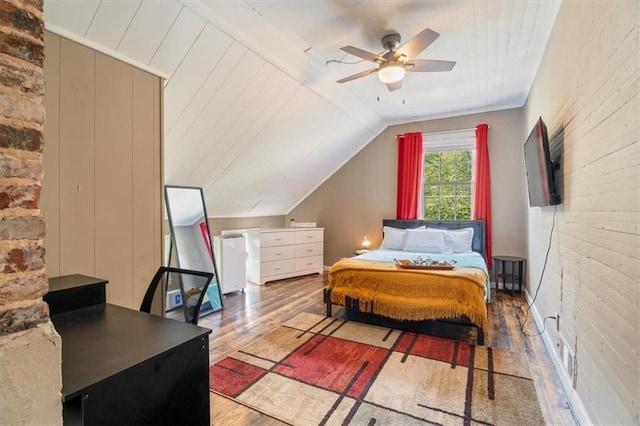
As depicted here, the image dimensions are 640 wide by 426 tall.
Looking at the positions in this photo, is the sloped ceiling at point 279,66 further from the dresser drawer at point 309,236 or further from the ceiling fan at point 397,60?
the dresser drawer at point 309,236

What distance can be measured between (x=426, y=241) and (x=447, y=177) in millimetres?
1296

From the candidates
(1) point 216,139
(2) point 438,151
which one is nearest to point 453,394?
(1) point 216,139

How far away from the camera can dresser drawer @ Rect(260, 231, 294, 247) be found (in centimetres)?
500

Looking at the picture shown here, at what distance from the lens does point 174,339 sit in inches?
52.6

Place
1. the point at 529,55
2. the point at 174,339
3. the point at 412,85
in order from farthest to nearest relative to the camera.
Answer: the point at 412,85 → the point at 529,55 → the point at 174,339

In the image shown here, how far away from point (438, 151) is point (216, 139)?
3.49m

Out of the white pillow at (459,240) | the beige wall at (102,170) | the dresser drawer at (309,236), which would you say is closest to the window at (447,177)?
the white pillow at (459,240)

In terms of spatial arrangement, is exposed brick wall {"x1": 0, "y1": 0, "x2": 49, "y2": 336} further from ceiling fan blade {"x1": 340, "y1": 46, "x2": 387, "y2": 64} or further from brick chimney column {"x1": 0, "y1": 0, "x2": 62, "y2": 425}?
ceiling fan blade {"x1": 340, "y1": 46, "x2": 387, "y2": 64}

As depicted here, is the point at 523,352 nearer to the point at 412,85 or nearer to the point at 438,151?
the point at 412,85

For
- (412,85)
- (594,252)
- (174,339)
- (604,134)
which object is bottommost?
(174,339)

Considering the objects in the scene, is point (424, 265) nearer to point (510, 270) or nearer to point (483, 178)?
point (510, 270)

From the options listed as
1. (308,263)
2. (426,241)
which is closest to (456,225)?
(426,241)

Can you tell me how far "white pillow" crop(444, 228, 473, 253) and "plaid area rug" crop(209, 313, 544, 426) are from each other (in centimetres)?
178

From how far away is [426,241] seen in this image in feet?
14.8
